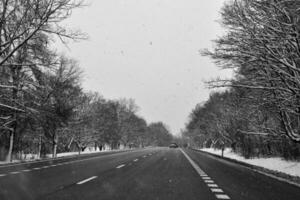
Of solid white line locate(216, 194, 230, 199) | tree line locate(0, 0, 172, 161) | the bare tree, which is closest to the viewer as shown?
solid white line locate(216, 194, 230, 199)

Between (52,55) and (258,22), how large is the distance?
16.0 m

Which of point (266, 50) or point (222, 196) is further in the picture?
point (266, 50)

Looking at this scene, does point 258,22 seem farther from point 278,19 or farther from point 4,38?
point 4,38

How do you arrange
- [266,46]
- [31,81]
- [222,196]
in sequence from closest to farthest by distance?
[222,196], [266,46], [31,81]

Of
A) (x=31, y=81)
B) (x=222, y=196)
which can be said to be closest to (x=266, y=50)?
(x=222, y=196)

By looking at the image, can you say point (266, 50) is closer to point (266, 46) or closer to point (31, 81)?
point (266, 46)

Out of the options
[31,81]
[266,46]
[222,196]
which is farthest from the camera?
[31,81]

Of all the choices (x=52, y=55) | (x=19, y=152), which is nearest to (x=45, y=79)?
(x=52, y=55)

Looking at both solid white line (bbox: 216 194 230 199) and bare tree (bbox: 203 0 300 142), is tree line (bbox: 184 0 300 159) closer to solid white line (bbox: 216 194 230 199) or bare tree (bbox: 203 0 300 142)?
bare tree (bbox: 203 0 300 142)

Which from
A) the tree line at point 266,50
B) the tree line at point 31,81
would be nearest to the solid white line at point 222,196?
the tree line at point 266,50

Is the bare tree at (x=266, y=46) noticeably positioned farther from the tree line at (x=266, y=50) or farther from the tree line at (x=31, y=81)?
the tree line at (x=31, y=81)

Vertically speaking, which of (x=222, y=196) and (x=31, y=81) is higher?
(x=31, y=81)

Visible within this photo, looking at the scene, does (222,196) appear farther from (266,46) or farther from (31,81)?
(31,81)

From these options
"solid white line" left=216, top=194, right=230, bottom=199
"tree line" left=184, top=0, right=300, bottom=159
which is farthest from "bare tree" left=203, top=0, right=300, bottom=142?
"solid white line" left=216, top=194, right=230, bottom=199
